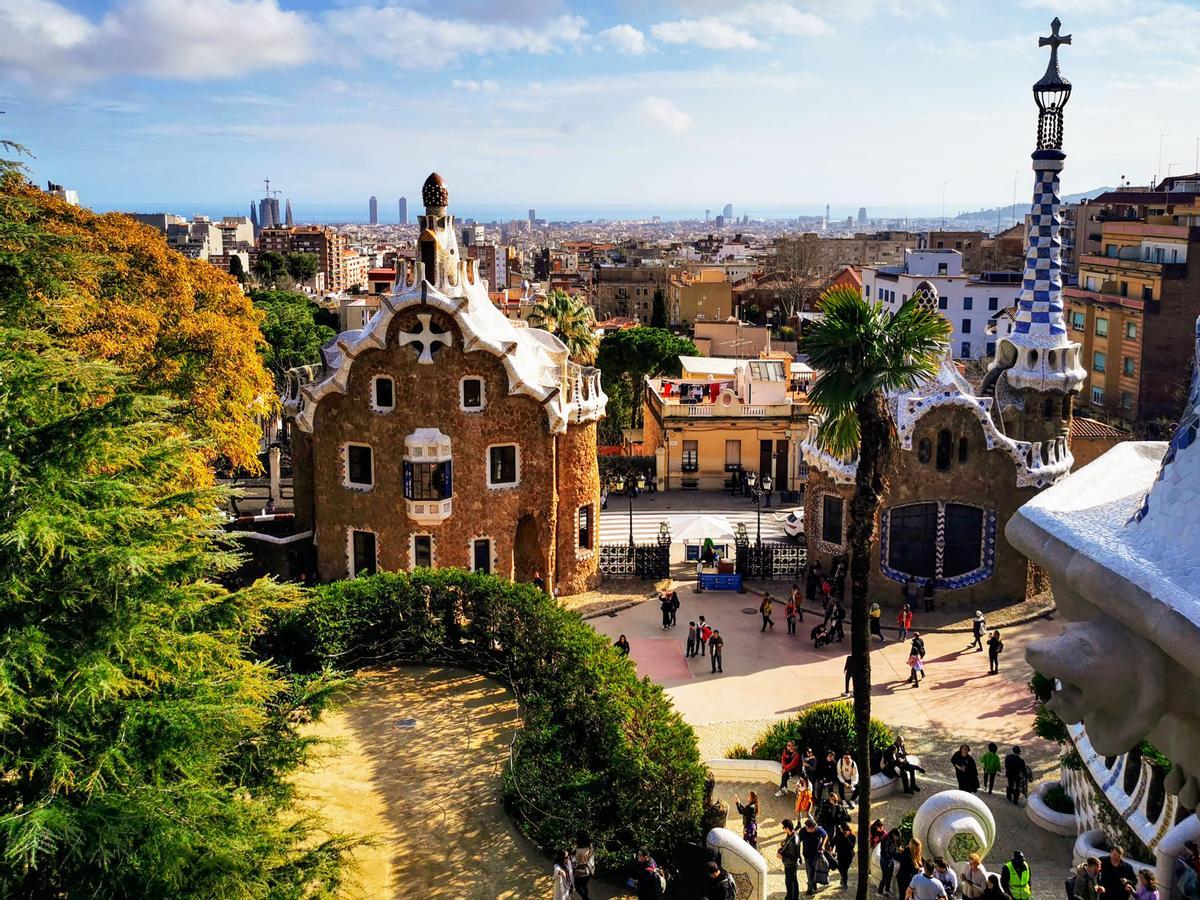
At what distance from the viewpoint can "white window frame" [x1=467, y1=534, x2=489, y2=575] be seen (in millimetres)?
32938

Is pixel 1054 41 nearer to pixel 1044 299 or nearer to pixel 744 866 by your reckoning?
pixel 1044 299

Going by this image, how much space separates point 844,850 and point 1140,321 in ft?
179

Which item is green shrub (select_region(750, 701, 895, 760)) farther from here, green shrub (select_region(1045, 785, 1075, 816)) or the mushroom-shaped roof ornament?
the mushroom-shaped roof ornament

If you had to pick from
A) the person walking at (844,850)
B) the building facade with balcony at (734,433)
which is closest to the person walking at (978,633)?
the person walking at (844,850)

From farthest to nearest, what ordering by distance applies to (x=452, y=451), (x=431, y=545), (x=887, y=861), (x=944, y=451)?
1. (x=944, y=451)
2. (x=431, y=545)
3. (x=452, y=451)
4. (x=887, y=861)

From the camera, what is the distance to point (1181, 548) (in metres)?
8.53

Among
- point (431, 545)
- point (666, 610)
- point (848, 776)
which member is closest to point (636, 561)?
point (666, 610)

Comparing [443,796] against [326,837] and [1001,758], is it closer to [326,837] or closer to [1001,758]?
[326,837]

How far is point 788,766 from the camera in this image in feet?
72.6

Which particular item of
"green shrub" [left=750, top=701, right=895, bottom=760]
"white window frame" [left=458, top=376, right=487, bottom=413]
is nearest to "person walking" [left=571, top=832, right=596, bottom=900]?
"green shrub" [left=750, top=701, right=895, bottom=760]

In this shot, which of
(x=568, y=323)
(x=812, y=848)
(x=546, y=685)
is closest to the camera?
(x=812, y=848)

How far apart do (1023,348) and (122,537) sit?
98.1 feet

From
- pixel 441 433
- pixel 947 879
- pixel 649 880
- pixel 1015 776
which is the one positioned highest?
pixel 441 433

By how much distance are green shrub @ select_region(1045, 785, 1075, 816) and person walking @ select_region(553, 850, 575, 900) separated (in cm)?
988
